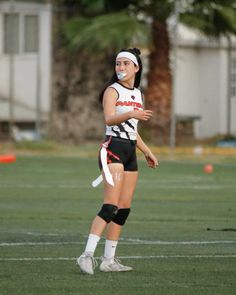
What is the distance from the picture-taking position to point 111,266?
11.2m

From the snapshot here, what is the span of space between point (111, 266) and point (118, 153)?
0.96 m

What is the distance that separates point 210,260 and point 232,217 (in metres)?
5.20

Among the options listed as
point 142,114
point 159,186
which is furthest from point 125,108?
point 159,186

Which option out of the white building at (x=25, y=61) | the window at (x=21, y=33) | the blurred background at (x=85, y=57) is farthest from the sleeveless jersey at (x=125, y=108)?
the window at (x=21, y=33)

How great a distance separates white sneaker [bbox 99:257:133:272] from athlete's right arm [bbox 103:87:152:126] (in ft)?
3.78

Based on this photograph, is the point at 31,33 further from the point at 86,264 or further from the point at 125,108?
the point at 86,264

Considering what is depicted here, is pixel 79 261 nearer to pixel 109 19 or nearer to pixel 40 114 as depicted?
pixel 109 19

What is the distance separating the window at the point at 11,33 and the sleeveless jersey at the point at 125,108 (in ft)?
96.8

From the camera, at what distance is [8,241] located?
1351cm

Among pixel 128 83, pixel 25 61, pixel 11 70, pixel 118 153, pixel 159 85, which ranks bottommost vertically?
pixel 159 85

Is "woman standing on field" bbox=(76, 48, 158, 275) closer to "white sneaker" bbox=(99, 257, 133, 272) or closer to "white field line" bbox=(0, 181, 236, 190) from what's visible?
"white sneaker" bbox=(99, 257, 133, 272)

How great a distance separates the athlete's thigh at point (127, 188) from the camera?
37.3ft

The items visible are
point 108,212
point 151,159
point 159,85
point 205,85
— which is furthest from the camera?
point 205,85

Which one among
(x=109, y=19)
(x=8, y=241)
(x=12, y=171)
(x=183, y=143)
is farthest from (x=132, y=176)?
(x=183, y=143)
